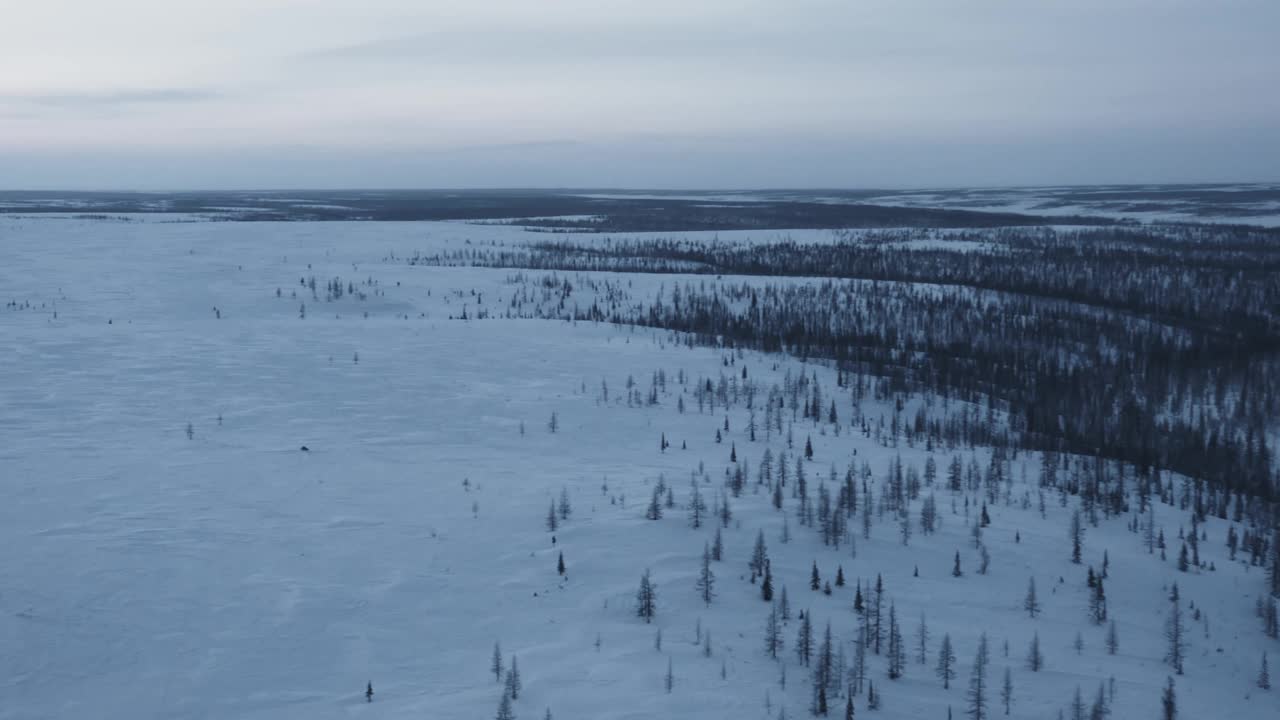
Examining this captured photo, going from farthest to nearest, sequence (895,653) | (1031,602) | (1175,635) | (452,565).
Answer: (452,565) → (1031,602) → (1175,635) → (895,653)

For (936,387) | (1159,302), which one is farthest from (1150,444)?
(1159,302)

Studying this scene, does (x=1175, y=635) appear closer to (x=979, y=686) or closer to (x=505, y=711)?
(x=979, y=686)

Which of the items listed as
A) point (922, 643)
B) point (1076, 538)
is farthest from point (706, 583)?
point (1076, 538)

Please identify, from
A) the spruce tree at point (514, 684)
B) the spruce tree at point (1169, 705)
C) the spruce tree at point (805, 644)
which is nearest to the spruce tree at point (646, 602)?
the spruce tree at point (805, 644)

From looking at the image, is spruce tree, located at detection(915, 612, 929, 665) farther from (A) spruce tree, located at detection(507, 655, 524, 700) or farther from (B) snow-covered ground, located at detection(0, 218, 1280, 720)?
(A) spruce tree, located at detection(507, 655, 524, 700)

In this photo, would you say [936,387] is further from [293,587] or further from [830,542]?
[293,587]

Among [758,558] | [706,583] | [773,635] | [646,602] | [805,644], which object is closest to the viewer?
[805,644]

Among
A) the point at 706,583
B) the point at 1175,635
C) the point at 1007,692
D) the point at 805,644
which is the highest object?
the point at 706,583

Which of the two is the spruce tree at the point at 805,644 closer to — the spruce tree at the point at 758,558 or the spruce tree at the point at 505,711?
the spruce tree at the point at 758,558

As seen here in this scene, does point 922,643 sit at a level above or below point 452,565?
below

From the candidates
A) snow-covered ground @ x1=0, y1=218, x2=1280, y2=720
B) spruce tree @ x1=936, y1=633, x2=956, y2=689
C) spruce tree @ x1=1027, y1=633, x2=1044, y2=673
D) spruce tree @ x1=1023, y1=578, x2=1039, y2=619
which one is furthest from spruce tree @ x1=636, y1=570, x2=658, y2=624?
spruce tree @ x1=1023, y1=578, x2=1039, y2=619
